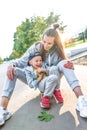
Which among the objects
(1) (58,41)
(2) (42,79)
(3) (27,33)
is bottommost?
(3) (27,33)

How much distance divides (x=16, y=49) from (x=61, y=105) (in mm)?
15434

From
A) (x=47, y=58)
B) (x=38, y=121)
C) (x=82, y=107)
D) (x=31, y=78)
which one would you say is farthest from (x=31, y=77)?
(x=82, y=107)

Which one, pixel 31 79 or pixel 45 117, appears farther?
pixel 31 79

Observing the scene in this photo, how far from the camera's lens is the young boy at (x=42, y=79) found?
7.23 feet

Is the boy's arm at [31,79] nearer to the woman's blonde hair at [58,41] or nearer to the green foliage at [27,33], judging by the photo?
the woman's blonde hair at [58,41]

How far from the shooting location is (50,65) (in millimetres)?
2426

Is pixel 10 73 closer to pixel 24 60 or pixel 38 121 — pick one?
pixel 24 60

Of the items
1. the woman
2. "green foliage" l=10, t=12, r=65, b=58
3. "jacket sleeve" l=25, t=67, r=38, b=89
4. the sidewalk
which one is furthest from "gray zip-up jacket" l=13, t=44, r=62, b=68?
"green foliage" l=10, t=12, r=65, b=58

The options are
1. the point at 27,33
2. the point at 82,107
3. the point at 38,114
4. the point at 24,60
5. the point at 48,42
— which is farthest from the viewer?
the point at 27,33

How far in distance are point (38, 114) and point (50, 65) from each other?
1.61 feet

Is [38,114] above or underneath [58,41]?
underneath

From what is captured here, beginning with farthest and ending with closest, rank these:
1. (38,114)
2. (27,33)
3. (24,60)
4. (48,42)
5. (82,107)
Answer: (27,33), (24,60), (48,42), (38,114), (82,107)

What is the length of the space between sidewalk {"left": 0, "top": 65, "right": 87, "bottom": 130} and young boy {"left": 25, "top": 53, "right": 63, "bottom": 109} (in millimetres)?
93

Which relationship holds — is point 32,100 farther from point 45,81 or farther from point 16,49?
point 16,49
